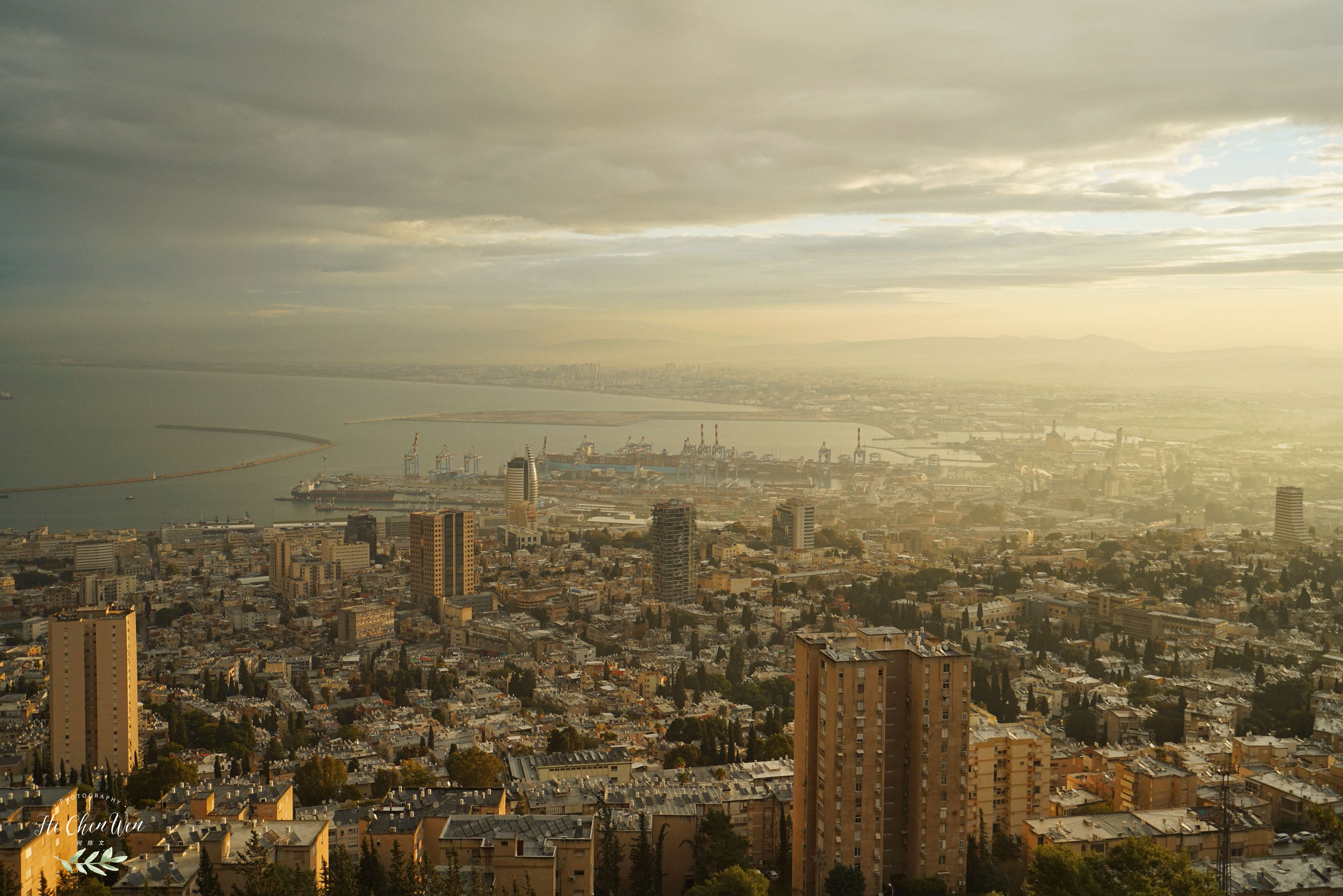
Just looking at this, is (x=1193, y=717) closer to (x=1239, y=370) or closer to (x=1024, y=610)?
(x=1024, y=610)

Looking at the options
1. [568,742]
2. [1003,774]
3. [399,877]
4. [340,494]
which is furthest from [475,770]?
[340,494]

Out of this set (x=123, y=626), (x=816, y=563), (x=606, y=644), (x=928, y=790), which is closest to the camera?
(x=928, y=790)

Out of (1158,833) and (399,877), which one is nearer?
(399,877)

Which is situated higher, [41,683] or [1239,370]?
[1239,370]

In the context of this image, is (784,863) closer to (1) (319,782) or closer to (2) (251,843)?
(2) (251,843)

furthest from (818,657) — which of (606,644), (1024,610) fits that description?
(1024,610)

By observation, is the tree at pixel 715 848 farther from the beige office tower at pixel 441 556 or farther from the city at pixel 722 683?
the beige office tower at pixel 441 556

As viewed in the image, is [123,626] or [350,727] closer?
[123,626]
